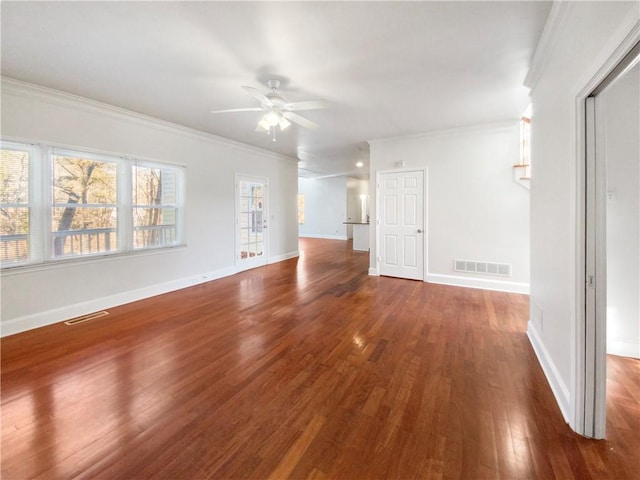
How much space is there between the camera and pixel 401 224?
528cm

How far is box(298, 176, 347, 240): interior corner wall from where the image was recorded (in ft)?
40.3

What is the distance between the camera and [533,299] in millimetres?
2799

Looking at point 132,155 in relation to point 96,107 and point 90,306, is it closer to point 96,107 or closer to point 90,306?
point 96,107

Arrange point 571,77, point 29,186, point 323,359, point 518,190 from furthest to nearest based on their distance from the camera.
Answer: point 518,190 < point 29,186 < point 323,359 < point 571,77

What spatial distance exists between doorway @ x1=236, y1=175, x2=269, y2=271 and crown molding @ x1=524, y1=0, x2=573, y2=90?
494 centimetres

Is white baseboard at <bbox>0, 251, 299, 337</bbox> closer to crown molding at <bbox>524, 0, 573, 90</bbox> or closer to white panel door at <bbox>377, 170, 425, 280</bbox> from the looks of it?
white panel door at <bbox>377, 170, 425, 280</bbox>

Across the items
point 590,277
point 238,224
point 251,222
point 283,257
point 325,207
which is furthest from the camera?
point 325,207

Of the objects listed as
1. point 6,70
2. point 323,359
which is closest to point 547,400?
point 323,359

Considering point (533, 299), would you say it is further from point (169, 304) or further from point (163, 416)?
point (169, 304)

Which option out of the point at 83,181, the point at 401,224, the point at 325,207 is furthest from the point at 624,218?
the point at 325,207

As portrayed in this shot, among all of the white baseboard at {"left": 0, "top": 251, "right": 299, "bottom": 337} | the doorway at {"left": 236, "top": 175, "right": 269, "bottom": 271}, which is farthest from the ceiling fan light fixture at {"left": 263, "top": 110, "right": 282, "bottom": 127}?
the white baseboard at {"left": 0, "top": 251, "right": 299, "bottom": 337}

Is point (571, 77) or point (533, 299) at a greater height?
point (571, 77)

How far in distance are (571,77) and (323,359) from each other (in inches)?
106

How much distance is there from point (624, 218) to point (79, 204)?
5.82 metres
